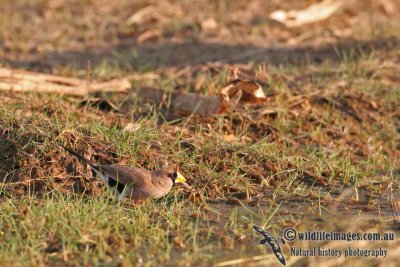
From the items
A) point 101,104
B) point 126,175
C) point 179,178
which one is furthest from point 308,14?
point 126,175

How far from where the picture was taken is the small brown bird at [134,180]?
494 cm

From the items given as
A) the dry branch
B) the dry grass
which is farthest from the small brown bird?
the dry branch

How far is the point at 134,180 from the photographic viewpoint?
4953 mm

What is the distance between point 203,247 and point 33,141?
1636 mm

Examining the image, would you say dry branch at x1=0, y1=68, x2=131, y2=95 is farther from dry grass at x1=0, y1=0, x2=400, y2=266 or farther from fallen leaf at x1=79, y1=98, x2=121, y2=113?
fallen leaf at x1=79, y1=98, x2=121, y2=113

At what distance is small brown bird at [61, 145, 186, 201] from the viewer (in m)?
4.94

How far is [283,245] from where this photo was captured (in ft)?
14.7

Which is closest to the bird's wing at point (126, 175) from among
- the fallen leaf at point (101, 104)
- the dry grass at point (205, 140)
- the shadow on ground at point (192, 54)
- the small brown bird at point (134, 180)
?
the small brown bird at point (134, 180)

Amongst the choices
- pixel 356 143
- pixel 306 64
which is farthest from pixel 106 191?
pixel 306 64

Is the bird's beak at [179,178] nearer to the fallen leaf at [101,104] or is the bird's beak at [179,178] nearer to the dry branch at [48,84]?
the fallen leaf at [101,104]

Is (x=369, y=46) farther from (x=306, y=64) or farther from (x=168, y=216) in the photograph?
(x=168, y=216)

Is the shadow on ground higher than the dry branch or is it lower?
lower

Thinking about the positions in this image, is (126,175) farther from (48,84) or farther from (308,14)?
(308,14)

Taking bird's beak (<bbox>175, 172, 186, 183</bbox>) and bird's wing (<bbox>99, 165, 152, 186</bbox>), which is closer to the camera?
bird's wing (<bbox>99, 165, 152, 186</bbox>)
